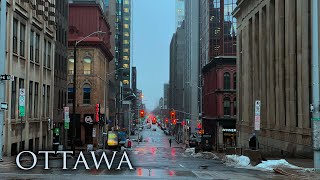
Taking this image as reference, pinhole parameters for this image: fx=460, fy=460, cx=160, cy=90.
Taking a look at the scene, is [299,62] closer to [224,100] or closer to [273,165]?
[273,165]

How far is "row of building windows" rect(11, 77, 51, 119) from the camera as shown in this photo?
36375mm

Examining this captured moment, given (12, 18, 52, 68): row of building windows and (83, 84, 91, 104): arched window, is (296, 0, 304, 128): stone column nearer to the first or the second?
(12, 18, 52, 68): row of building windows

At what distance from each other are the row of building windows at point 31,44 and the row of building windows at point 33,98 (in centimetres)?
232

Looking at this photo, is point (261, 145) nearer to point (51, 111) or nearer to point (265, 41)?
point (265, 41)

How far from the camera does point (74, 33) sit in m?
83.4

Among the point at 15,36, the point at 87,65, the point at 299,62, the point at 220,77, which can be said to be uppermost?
the point at 87,65

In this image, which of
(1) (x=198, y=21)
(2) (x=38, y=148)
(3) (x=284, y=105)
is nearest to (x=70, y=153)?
(2) (x=38, y=148)

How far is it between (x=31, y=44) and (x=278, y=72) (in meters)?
22.3

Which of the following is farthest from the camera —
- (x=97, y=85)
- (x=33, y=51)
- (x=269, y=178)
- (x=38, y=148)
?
(x=97, y=85)

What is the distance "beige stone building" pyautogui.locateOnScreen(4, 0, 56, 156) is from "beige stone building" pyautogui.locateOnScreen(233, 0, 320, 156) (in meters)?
20.8

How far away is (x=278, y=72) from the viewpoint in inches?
1581

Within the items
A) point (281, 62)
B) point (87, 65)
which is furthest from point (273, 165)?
point (87, 65)

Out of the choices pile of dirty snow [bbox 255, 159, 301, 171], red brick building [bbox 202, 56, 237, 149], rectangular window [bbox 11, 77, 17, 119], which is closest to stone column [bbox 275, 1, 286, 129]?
pile of dirty snow [bbox 255, 159, 301, 171]

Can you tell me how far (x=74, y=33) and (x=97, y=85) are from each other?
1084 cm
